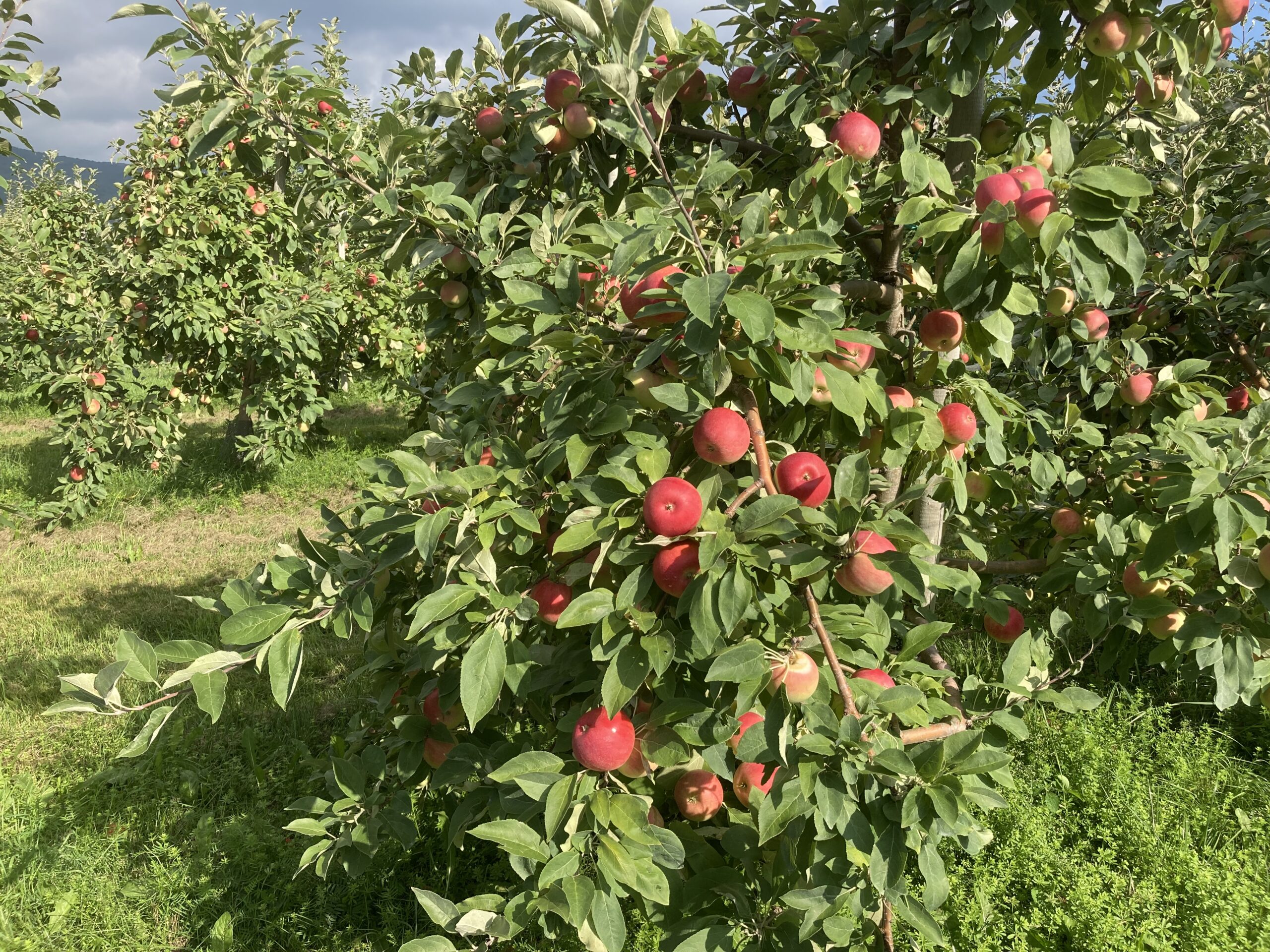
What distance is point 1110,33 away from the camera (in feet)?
5.52

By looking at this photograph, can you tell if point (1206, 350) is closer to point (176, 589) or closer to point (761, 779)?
point (761, 779)

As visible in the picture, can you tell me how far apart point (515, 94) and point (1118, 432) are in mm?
2361

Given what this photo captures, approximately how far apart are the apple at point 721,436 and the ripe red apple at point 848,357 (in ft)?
0.72

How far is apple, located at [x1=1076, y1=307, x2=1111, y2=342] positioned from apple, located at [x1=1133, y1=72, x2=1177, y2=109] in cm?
54

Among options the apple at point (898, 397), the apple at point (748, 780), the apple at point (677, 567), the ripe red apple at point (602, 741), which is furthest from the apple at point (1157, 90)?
the ripe red apple at point (602, 741)

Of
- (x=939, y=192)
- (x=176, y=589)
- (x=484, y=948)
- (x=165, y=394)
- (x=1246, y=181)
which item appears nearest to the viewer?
(x=484, y=948)

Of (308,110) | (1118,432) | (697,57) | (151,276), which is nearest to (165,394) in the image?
(151,276)

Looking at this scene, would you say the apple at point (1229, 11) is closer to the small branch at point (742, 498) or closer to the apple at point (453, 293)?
the small branch at point (742, 498)

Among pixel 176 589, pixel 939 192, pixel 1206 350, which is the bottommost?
pixel 176 589

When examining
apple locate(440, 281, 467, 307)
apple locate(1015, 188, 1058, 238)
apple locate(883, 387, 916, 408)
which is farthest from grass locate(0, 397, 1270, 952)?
apple locate(440, 281, 467, 307)

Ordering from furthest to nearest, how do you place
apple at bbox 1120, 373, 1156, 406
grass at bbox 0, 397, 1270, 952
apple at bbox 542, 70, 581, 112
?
1. apple at bbox 1120, 373, 1156, 406
2. grass at bbox 0, 397, 1270, 952
3. apple at bbox 542, 70, 581, 112

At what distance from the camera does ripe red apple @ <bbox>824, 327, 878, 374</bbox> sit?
144cm

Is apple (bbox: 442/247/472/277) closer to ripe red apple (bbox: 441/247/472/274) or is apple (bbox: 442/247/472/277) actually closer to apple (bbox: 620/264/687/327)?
ripe red apple (bbox: 441/247/472/274)

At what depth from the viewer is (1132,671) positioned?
3662mm
